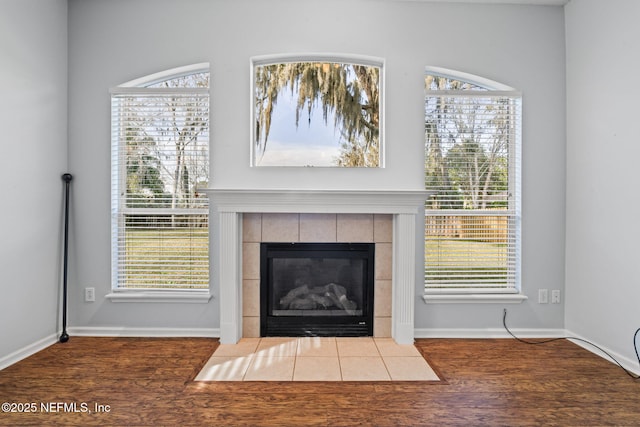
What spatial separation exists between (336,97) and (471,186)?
1358mm

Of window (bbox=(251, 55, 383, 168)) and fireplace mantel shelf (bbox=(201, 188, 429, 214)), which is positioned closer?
fireplace mantel shelf (bbox=(201, 188, 429, 214))

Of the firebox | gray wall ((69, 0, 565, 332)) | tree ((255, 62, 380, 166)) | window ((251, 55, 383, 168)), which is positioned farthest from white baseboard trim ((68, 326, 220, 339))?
tree ((255, 62, 380, 166))

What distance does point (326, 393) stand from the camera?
7.20 feet

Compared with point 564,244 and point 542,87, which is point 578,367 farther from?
point 542,87

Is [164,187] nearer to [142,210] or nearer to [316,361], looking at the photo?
[142,210]

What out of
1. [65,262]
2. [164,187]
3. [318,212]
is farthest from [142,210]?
[318,212]

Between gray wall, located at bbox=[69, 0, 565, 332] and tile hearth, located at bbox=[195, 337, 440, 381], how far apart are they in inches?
17.0

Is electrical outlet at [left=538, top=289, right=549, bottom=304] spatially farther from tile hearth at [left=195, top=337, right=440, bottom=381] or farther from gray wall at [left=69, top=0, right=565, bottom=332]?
tile hearth at [left=195, top=337, right=440, bottom=381]

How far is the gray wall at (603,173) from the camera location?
2520mm

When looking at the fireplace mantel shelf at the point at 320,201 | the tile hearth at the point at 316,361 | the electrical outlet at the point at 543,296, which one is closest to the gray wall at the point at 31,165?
the fireplace mantel shelf at the point at 320,201

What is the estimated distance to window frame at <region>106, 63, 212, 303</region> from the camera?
3.10 meters

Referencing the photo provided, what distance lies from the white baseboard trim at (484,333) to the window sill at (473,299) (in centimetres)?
23

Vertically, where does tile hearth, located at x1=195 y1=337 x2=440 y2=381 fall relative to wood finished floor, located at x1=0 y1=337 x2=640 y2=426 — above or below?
above

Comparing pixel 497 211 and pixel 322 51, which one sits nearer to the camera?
pixel 322 51
